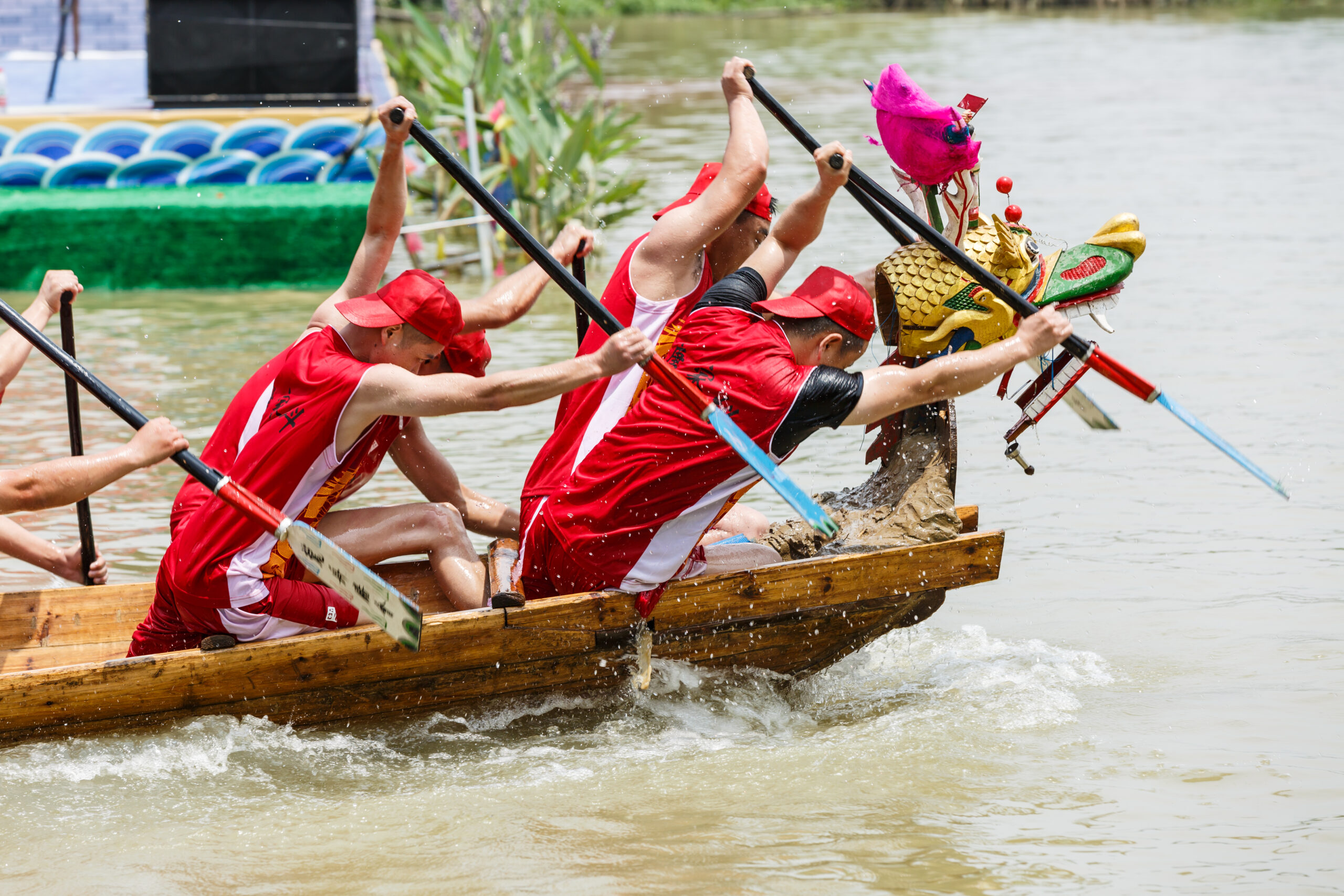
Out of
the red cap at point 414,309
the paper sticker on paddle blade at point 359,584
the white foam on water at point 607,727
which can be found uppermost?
the red cap at point 414,309

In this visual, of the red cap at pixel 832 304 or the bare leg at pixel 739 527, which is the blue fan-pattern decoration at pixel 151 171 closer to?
the bare leg at pixel 739 527

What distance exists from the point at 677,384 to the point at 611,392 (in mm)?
537

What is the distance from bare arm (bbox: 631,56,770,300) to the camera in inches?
187

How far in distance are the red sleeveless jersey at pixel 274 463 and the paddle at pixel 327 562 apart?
0.28 ft

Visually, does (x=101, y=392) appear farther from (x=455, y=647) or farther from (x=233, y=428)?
(x=455, y=647)

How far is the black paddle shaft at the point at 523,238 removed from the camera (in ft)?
15.1

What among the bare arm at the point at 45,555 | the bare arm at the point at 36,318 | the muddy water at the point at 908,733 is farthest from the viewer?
the bare arm at the point at 45,555

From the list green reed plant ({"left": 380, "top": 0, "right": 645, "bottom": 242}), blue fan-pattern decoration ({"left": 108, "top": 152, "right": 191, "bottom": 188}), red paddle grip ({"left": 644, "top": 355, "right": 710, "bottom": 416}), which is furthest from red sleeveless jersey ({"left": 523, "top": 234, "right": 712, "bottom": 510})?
blue fan-pattern decoration ({"left": 108, "top": 152, "right": 191, "bottom": 188})

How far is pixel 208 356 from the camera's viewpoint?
31.1ft

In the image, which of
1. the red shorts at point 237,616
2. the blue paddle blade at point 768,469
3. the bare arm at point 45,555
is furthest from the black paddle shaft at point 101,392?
the blue paddle blade at point 768,469

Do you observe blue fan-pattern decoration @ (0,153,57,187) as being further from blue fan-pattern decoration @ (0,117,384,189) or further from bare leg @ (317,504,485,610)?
bare leg @ (317,504,485,610)

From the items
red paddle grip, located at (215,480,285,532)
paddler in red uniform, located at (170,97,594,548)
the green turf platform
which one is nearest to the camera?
red paddle grip, located at (215,480,285,532)

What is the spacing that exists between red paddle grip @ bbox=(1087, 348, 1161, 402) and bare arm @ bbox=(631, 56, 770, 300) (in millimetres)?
1188

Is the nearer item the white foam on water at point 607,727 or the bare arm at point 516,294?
the white foam on water at point 607,727
